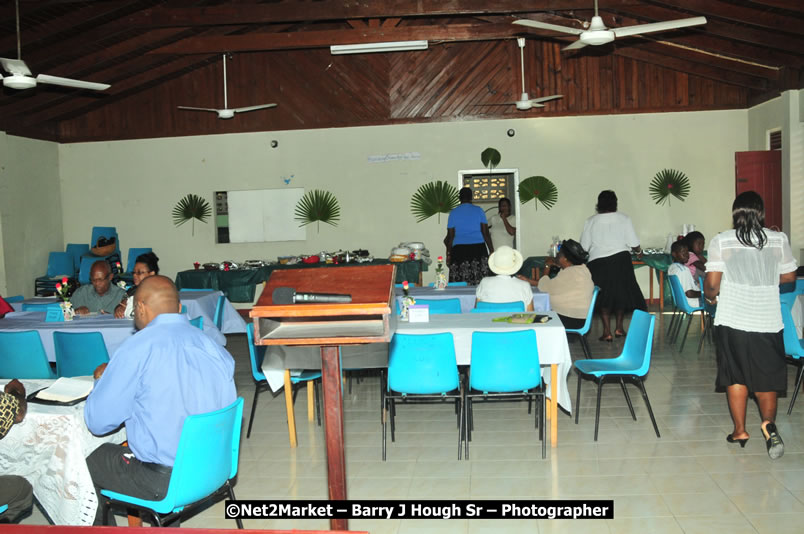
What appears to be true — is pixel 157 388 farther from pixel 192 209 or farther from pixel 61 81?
pixel 192 209

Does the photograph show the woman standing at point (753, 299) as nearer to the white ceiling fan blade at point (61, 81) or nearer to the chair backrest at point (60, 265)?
the white ceiling fan blade at point (61, 81)

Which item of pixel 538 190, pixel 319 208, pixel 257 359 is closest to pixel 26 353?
pixel 257 359

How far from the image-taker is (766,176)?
9.58 metres

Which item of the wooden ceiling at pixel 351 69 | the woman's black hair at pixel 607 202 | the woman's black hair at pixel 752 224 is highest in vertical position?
the wooden ceiling at pixel 351 69

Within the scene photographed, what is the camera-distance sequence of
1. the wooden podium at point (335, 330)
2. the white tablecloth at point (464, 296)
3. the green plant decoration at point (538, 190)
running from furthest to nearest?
the green plant decoration at point (538, 190) → the white tablecloth at point (464, 296) → the wooden podium at point (335, 330)

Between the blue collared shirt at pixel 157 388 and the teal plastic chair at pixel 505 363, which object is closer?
the blue collared shirt at pixel 157 388

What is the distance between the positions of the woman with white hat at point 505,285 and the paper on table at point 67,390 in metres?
3.02

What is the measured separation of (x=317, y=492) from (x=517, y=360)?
140 centimetres

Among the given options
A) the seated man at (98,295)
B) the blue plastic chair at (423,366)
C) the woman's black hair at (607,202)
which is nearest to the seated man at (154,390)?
the blue plastic chair at (423,366)

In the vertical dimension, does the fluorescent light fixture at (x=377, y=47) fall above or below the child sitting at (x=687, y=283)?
above

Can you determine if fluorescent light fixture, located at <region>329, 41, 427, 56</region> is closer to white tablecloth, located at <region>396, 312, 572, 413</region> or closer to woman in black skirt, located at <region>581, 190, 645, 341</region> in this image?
woman in black skirt, located at <region>581, 190, 645, 341</region>

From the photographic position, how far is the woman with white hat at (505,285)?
5402 mm

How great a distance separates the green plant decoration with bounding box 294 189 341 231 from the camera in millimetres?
10953

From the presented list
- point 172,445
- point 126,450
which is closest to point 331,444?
point 172,445
